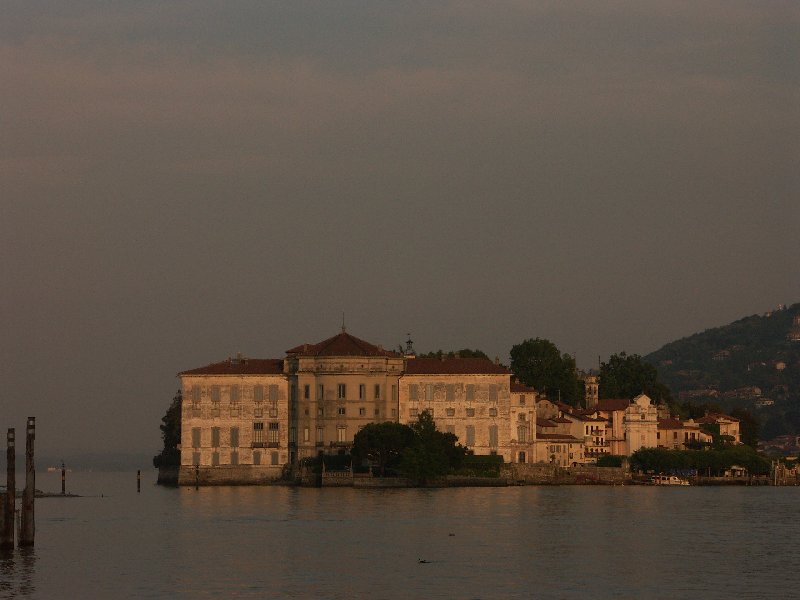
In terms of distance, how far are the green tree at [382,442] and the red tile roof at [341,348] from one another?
249 inches

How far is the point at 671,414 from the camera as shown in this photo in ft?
518

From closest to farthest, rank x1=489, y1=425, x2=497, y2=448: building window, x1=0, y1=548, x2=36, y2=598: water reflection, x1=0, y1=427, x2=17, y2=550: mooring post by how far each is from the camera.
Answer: x1=0, y1=548, x2=36, y2=598: water reflection → x1=0, y1=427, x2=17, y2=550: mooring post → x1=489, y1=425, x2=497, y2=448: building window

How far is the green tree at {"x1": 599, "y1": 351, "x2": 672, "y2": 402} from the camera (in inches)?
6358

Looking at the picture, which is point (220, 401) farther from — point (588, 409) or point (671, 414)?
point (671, 414)

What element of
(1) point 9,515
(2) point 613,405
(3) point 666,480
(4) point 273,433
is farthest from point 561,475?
(1) point 9,515

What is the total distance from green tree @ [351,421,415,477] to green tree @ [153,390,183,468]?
23.4 meters

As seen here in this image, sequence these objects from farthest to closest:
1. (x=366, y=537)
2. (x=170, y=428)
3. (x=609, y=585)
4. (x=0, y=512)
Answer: (x=170, y=428) < (x=366, y=537) < (x=0, y=512) < (x=609, y=585)

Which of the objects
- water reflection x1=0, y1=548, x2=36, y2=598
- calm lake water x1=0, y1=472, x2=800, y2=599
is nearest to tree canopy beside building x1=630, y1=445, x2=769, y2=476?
calm lake water x1=0, y1=472, x2=800, y2=599

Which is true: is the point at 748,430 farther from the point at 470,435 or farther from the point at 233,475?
the point at 233,475

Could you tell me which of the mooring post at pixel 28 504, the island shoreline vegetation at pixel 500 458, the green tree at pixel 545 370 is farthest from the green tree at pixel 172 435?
the mooring post at pixel 28 504

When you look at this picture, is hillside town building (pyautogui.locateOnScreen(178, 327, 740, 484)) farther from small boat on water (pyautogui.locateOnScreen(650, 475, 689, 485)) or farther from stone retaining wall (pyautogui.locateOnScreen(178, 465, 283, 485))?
small boat on water (pyautogui.locateOnScreen(650, 475, 689, 485))

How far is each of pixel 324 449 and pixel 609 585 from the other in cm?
6764

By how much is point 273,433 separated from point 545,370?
127 ft

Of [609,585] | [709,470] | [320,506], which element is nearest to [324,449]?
→ [320,506]
